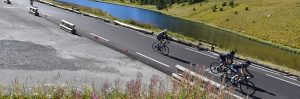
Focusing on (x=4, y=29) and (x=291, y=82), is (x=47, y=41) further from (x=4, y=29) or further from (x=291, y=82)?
(x=291, y=82)

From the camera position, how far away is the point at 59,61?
2102 cm

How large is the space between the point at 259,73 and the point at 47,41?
1456cm

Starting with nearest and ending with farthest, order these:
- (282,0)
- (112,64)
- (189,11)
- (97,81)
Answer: (97,81)
(112,64)
(282,0)
(189,11)

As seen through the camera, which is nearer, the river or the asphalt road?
the asphalt road

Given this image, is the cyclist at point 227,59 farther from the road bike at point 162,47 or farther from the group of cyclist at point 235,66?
the road bike at point 162,47

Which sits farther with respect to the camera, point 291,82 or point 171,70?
point 291,82

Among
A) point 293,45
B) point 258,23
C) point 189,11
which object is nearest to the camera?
point 293,45

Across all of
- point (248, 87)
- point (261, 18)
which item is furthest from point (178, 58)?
point (261, 18)

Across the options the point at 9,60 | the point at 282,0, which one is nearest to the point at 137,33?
the point at 9,60

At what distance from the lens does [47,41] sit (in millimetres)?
27562

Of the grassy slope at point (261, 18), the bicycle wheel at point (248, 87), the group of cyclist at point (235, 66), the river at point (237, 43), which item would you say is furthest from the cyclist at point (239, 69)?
the grassy slope at point (261, 18)

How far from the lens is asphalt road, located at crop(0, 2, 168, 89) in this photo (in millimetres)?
17173

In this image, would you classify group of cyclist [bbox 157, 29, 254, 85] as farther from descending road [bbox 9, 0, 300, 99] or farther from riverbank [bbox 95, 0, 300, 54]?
riverbank [bbox 95, 0, 300, 54]

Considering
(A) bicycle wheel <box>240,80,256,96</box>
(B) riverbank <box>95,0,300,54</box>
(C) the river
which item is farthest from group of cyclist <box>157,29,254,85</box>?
(B) riverbank <box>95,0,300,54</box>
